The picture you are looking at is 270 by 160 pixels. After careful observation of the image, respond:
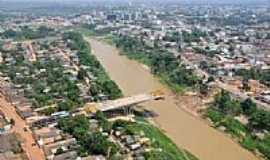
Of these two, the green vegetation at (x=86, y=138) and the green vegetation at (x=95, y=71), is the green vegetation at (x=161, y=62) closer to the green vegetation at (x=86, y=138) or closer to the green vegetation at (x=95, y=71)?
the green vegetation at (x=95, y=71)

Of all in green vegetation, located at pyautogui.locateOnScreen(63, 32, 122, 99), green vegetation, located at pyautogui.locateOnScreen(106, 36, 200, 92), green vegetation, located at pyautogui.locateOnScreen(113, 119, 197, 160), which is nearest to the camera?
green vegetation, located at pyautogui.locateOnScreen(113, 119, 197, 160)

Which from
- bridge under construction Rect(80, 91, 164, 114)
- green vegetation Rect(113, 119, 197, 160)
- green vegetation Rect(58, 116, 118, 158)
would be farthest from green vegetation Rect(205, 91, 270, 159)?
green vegetation Rect(58, 116, 118, 158)

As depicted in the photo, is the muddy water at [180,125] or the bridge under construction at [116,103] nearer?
the muddy water at [180,125]

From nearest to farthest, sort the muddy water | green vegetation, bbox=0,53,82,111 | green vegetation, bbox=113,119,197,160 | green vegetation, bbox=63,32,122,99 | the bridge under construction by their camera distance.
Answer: green vegetation, bbox=113,119,197,160, the muddy water, the bridge under construction, green vegetation, bbox=0,53,82,111, green vegetation, bbox=63,32,122,99

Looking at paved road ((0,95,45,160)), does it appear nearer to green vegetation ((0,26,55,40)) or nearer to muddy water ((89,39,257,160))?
muddy water ((89,39,257,160))

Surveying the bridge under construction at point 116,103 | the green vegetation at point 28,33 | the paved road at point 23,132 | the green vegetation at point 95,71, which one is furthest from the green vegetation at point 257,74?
the green vegetation at point 28,33

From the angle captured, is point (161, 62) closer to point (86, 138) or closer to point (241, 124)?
point (241, 124)
